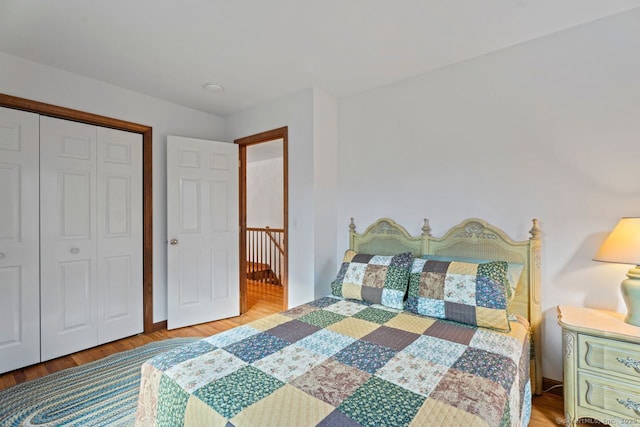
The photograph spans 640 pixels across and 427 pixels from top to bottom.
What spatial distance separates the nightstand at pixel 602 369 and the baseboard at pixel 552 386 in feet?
1.25

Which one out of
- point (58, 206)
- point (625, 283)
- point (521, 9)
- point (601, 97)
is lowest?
point (625, 283)

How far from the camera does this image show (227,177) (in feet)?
11.5

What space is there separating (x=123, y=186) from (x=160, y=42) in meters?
1.46

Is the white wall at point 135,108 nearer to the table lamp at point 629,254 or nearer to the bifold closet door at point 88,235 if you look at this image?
the bifold closet door at point 88,235

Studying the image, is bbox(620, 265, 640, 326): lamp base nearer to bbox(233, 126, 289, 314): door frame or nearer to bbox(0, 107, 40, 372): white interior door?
bbox(233, 126, 289, 314): door frame

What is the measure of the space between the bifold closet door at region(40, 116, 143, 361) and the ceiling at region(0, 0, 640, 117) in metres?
0.62

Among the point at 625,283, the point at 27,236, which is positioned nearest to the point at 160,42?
the point at 27,236

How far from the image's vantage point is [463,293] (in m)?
1.88

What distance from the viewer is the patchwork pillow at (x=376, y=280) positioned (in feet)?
7.01

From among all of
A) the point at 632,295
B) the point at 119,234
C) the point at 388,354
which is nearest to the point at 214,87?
the point at 119,234

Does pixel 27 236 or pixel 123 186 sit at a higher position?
pixel 123 186

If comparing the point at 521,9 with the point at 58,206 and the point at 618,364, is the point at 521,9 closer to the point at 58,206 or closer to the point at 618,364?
the point at 618,364

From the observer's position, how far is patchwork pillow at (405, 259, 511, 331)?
178 cm

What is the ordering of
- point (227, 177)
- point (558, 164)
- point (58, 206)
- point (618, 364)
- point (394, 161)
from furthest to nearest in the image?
point (227, 177) < point (394, 161) < point (58, 206) < point (558, 164) < point (618, 364)
